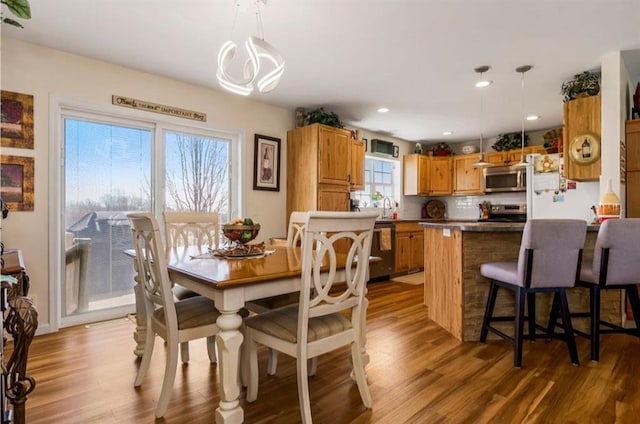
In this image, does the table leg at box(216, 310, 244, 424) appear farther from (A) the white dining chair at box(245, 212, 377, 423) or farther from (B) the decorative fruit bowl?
(B) the decorative fruit bowl

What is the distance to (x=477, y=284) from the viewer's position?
2.78 m

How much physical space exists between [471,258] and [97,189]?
338cm

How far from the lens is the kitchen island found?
9.00 ft

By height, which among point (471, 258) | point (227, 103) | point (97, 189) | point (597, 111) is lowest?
point (471, 258)

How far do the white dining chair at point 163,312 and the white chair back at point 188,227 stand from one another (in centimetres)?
82

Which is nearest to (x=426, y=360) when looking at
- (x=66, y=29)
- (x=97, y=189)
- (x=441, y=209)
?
(x=97, y=189)

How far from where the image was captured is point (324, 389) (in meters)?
2.00

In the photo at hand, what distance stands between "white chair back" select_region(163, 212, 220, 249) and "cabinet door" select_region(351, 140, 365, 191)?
2.36m

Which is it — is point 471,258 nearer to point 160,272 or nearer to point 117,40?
point 160,272

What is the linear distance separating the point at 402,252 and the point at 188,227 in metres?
3.53

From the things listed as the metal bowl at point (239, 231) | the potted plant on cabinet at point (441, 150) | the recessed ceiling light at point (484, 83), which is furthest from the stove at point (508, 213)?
the metal bowl at point (239, 231)

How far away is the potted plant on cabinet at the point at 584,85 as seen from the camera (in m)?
3.27

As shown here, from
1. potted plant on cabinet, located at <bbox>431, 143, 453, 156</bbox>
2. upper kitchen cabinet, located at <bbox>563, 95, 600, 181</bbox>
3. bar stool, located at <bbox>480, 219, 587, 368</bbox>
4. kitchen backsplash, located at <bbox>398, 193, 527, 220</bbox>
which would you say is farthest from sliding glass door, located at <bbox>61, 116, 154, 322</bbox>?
potted plant on cabinet, located at <bbox>431, 143, 453, 156</bbox>

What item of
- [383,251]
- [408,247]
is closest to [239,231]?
[383,251]
